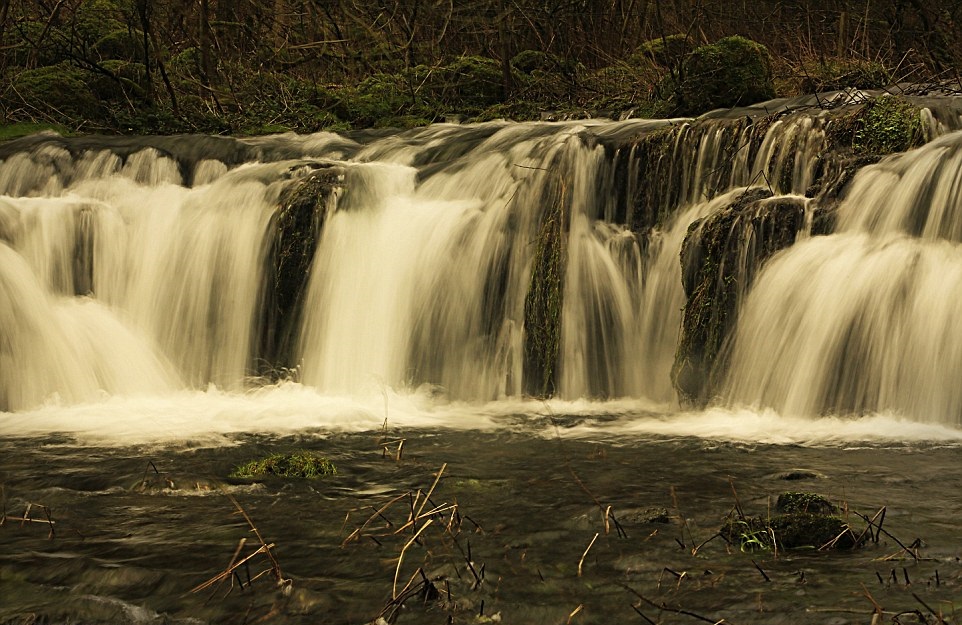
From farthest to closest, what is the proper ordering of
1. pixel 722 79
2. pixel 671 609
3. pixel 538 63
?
pixel 538 63, pixel 722 79, pixel 671 609

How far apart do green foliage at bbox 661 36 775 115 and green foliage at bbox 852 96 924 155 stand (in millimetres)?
3616

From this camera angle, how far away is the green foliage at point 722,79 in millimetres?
13086

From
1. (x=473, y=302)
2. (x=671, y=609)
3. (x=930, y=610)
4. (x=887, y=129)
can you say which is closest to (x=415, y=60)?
(x=473, y=302)

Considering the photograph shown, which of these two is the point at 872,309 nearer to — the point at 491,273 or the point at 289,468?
the point at 491,273

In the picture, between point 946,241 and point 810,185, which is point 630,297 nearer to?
point 810,185

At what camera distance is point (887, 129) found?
30.9ft

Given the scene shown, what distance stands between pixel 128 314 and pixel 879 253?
658 centimetres

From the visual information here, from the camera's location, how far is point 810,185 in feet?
A: 31.2

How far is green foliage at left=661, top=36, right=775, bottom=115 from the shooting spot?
13086 millimetres

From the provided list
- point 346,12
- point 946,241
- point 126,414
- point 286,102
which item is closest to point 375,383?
point 126,414

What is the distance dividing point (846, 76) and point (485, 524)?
32.0 feet

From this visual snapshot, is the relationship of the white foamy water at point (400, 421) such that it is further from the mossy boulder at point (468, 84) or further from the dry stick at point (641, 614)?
the mossy boulder at point (468, 84)

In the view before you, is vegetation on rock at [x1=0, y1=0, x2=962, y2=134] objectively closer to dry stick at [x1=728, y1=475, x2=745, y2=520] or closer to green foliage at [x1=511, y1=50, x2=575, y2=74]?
green foliage at [x1=511, y1=50, x2=575, y2=74]

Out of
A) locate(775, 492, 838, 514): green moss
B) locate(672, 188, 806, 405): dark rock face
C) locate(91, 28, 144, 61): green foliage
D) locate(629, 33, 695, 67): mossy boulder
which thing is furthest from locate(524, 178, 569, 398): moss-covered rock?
locate(91, 28, 144, 61): green foliage
